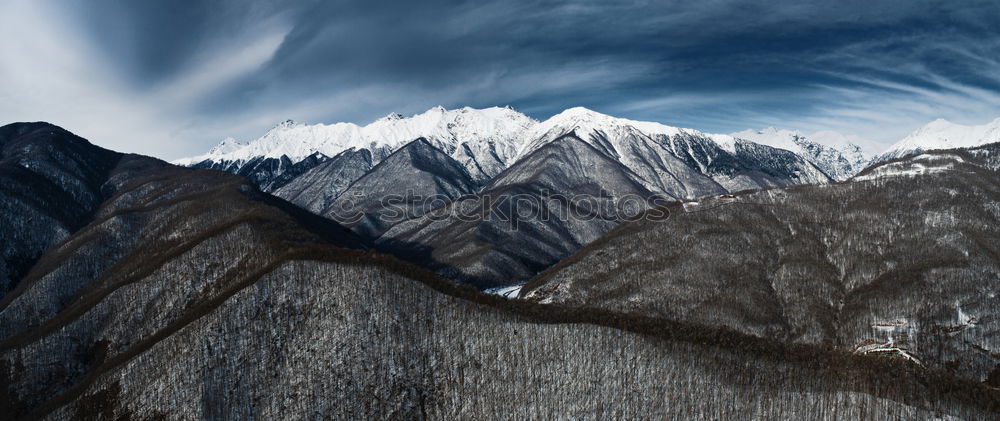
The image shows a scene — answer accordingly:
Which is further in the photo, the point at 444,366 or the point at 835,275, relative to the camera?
the point at 835,275

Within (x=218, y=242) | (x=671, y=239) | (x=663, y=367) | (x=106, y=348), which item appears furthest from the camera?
(x=671, y=239)

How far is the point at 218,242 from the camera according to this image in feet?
470

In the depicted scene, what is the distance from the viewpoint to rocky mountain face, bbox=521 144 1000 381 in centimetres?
14662

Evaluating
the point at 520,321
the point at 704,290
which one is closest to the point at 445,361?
the point at 520,321

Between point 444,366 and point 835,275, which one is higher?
point 835,275

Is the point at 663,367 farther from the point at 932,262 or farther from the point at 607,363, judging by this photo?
the point at 932,262

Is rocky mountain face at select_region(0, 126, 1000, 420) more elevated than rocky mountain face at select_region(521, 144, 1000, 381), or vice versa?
rocky mountain face at select_region(521, 144, 1000, 381)

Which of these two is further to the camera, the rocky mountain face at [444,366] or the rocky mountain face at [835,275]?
the rocky mountain face at [835,275]

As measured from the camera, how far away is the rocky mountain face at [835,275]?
146625 mm

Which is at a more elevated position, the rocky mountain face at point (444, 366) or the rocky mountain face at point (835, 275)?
the rocky mountain face at point (835, 275)

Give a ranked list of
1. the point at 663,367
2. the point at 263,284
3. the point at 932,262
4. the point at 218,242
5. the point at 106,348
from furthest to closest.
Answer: the point at 932,262 → the point at 218,242 → the point at 106,348 → the point at 263,284 → the point at 663,367

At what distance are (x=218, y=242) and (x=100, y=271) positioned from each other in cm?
6491

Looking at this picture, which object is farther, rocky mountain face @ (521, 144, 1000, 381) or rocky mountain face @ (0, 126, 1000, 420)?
rocky mountain face @ (521, 144, 1000, 381)

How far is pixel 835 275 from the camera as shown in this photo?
170875 mm
